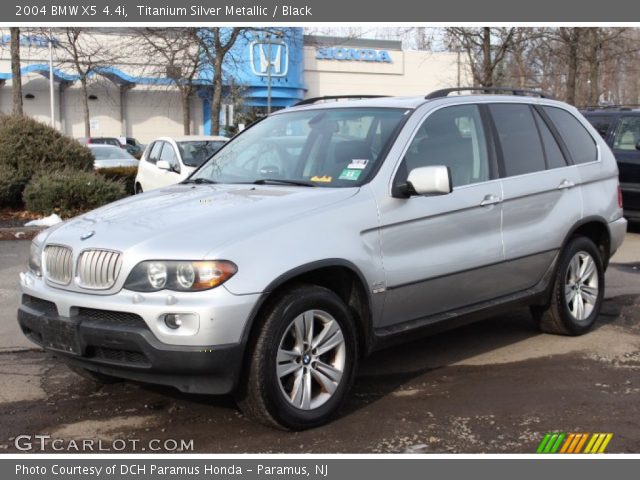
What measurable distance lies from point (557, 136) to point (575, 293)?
1255 millimetres

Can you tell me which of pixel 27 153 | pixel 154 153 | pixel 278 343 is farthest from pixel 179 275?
pixel 27 153

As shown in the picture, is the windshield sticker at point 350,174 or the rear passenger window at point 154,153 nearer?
the windshield sticker at point 350,174

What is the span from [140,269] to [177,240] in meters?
0.24

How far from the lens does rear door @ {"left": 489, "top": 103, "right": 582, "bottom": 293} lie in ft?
18.6

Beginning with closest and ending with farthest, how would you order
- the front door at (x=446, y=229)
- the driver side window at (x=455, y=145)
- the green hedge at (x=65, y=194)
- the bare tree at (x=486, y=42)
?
the front door at (x=446, y=229) < the driver side window at (x=455, y=145) < the green hedge at (x=65, y=194) < the bare tree at (x=486, y=42)

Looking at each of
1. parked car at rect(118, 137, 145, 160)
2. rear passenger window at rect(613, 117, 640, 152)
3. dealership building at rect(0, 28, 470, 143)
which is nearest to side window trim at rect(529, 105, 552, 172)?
rear passenger window at rect(613, 117, 640, 152)

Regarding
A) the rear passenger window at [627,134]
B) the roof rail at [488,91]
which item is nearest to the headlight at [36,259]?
the roof rail at [488,91]

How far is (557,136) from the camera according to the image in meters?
6.32

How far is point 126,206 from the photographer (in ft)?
16.3

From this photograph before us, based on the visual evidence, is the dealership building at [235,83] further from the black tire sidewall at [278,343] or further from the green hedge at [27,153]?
the black tire sidewall at [278,343]

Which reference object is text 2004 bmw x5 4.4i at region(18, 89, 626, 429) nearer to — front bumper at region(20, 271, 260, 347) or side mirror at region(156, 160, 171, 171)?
front bumper at region(20, 271, 260, 347)

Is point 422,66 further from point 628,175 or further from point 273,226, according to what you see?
point 273,226

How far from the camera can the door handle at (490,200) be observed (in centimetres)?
541

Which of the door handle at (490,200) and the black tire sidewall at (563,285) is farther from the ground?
the door handle at (490,200)
